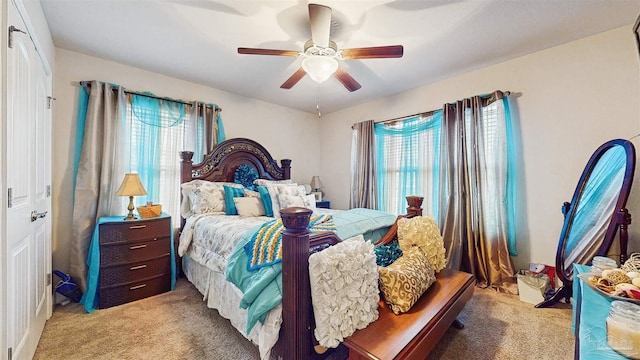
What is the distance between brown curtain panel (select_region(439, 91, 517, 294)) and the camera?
9.13 ft

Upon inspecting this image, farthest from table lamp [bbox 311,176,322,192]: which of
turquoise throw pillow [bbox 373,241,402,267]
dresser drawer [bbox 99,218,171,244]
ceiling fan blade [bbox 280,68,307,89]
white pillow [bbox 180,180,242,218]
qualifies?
turquoise throw pillow [bbox 373,241,402,267]

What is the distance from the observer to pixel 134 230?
2.42m

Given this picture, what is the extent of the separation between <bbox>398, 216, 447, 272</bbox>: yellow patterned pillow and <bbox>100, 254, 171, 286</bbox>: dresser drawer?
7.92 feet

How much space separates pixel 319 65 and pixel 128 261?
2.55 metres

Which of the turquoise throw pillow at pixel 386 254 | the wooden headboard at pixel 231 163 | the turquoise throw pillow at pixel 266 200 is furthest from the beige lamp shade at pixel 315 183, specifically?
the turquoise throw pillow at pixel 386 254

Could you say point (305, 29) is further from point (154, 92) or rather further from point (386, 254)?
point (154, 92)

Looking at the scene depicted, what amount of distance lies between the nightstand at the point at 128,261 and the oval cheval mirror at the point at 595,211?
373 cm

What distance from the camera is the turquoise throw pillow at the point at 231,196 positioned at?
2.93 m

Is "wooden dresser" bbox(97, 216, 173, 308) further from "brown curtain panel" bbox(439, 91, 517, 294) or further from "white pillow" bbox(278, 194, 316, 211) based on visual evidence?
"brown curtain panel" bbox(439, 91, 517, 294)

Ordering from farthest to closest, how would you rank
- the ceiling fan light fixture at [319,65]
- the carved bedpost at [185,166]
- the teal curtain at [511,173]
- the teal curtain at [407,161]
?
the teal curtain at [407,161], the carved bedpost at [185,166], the teal curtain at [511,173], the ceiling fan light fixture at [319,65]

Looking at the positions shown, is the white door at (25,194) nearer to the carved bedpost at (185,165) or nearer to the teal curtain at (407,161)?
the carved bedpost at (185,165)

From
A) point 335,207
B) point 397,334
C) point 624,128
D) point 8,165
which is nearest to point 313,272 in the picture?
point 397,334

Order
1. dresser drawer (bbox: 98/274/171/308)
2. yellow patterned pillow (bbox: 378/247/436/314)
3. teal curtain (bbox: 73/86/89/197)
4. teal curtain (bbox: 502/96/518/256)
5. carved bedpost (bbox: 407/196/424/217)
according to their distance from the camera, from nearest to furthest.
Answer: yellow patterned pillow (bbox: 378/247/436/314) < carved bedpost (bbox: 407/196/424/217) < dresser drawer (bbox: 98/274/171/308) < teal curtain (bbox: 73/86/89/197) < teal curtain (bbox: 502/96/518/256)

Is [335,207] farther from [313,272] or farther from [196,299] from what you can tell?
[313,272]
